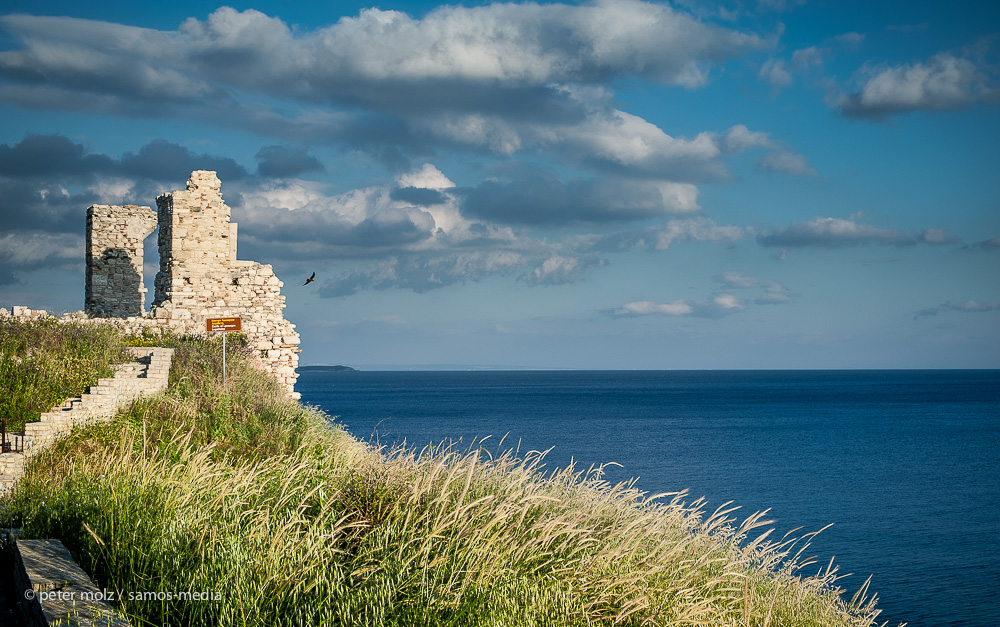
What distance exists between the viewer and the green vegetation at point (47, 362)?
13.0 meters

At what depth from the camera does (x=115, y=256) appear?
2394cm

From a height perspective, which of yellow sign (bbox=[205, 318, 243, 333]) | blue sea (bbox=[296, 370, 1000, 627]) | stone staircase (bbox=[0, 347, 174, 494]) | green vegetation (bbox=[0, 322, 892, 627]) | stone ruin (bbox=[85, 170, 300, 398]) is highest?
stone ruin (bbox=[85, 170, 300, 398])

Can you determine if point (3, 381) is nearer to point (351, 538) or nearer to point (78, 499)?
point (78, 499)


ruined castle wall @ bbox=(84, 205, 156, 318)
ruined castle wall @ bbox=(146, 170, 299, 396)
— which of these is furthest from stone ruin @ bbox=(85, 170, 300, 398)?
ruined castle wall @ bbox=(84, 205, 156, 318)

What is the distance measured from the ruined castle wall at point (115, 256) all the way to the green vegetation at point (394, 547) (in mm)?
15428

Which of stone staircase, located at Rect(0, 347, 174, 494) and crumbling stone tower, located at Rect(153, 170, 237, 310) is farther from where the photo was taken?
crumbling stone tower, located at Rect(153, 170, 237, 310)

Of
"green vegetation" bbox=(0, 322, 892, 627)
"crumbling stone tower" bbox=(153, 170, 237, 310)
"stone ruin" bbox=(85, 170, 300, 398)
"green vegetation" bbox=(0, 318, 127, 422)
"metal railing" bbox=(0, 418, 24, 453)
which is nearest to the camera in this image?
"green vegetation" bbox=(0, 322, 892, 627)

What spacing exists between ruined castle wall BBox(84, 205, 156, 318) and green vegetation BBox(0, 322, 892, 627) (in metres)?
15.4

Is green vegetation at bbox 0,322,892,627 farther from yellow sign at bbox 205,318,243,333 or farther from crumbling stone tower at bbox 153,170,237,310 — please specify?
crumbling stone tower at bbox 153,170,237,310

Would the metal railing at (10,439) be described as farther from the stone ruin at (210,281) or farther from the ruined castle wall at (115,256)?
the ruined castle wall at (115,256)

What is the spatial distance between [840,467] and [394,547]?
43223 millimetres

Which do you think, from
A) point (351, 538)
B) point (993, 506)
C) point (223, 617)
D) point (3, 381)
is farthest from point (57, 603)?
point (993, 506)

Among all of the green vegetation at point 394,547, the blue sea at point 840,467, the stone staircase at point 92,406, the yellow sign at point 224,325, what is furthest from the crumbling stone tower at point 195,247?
the green vegetation at point 394,547

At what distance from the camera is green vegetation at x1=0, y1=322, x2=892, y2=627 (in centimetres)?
565
